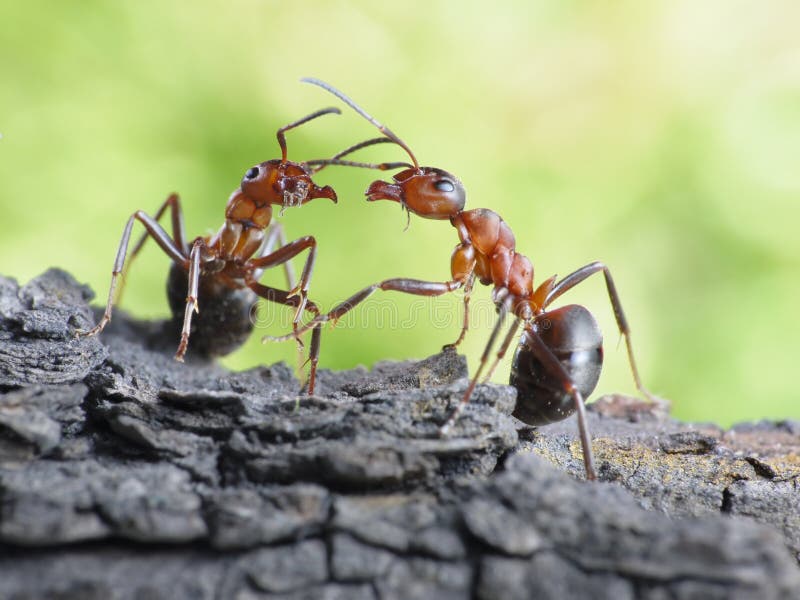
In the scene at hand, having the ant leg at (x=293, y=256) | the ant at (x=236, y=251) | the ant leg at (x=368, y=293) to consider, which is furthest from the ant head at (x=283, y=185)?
the ant leg at (x=368, y=293)

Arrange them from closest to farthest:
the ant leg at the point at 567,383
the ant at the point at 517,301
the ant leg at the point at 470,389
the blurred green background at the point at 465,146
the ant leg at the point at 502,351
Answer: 1. the ant leg at the point at 470,389
2. the ant leg at the point at 567,383
3. the ant leg at the point at 502,351
4. the ant at the point at 517,301
5. the blurred green background at the point at 465,146

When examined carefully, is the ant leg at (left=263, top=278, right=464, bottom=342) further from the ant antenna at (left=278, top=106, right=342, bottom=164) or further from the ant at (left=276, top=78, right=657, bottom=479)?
the ant antenna at (left=278, top=106, right=342, bottom=164)

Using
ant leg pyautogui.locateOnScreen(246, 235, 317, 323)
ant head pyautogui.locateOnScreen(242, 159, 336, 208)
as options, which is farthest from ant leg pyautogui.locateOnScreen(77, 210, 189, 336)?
ant head pyautogui.locateOnScreen(242, 159, 336, 208)

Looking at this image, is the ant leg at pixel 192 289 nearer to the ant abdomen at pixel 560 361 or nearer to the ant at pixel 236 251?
the ant at pixel 236 251

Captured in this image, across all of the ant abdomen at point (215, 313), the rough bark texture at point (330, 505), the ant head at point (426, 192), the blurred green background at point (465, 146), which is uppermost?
the blurred green background at point (465, 146)

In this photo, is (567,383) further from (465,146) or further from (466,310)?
(465,146)

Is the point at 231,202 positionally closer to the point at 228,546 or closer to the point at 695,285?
the point at 228,546
